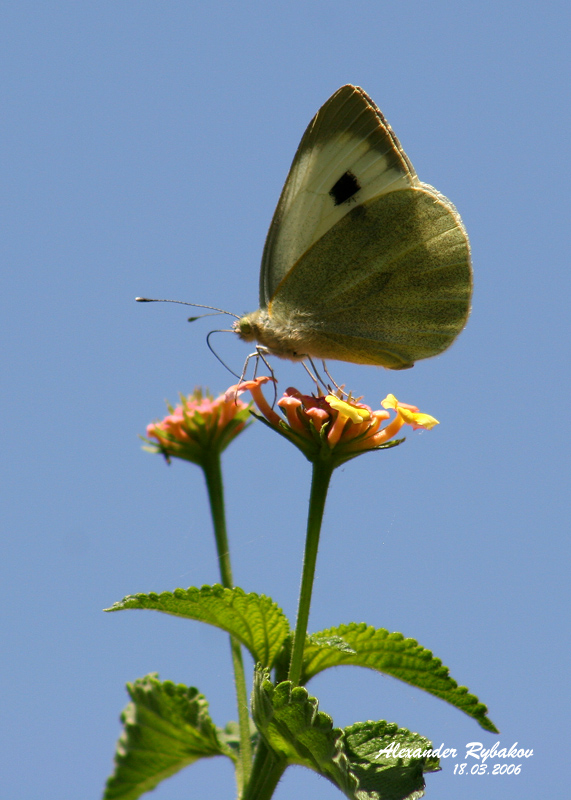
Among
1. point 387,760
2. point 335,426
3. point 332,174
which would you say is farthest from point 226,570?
point 332,174

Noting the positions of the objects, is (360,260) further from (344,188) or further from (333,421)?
(333,421)

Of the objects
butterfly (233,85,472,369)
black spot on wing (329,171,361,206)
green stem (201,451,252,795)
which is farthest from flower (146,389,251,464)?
black spot on wing (329,171,361,206)

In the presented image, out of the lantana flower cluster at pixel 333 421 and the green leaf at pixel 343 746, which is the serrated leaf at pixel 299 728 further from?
the lantana flower cluster at pixel 333 421

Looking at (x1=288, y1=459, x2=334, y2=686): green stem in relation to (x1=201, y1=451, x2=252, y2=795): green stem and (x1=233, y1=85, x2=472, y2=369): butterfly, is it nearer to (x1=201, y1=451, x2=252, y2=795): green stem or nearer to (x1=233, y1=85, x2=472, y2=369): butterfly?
(x1=201, y1=451, x2=252, y2=795): green stem

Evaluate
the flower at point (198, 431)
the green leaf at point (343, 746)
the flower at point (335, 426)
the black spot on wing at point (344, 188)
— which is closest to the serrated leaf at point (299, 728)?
the green leaf at point (343, 746)

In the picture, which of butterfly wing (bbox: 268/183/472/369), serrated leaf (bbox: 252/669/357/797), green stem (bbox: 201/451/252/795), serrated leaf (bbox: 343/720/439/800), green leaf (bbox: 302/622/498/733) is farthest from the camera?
butterfly wing (bbox: 268/183/472/369)

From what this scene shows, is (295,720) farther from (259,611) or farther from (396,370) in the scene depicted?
(396,370)
